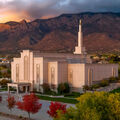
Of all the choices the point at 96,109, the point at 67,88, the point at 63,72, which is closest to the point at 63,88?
the point at 67,88

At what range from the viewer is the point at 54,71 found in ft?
142

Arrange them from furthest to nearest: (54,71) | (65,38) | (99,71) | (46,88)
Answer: (65,38) → (99,71) → (54,71) → (46,88)

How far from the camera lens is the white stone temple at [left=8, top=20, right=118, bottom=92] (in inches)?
1683

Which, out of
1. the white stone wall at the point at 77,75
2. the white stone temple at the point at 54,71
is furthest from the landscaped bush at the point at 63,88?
the white stone wall at the point at 77,75

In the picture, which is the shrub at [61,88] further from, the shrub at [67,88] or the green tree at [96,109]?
the green tree at [96,109]

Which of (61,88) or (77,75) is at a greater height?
(77,75)

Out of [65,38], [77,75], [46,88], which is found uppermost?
[65,38]

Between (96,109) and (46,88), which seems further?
(46,88)

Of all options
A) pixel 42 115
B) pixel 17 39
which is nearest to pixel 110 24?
pixel 17 39

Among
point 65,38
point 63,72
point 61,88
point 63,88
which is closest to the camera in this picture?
point 63,88

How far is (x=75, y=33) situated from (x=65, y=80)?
465 ft

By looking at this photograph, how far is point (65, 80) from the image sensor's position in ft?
145

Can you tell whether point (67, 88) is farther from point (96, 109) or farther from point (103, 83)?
point (96, 109)

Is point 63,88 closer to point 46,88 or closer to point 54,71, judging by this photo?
point 46,88
